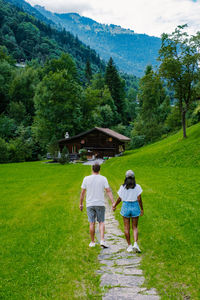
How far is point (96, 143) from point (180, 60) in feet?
103

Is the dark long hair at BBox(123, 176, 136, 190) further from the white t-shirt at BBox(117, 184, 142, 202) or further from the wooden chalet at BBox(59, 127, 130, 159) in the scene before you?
the wooden chalet at BBox(59, 127, 130, 159)

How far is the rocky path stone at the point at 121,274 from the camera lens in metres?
5.66

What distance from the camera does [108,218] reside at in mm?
12500

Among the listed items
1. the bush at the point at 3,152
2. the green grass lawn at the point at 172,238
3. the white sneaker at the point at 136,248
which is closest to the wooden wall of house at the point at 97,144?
the bush at the point at 3,152

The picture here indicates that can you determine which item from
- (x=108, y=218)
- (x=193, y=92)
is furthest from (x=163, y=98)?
(x=108, y=218)

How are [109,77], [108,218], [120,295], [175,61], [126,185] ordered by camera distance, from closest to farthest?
[120,295] → [126,185] → [108,218] → [175,61] → [109,77]

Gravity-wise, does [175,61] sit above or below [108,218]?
above

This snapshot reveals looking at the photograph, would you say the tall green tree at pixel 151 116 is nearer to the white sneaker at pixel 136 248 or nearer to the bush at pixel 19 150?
the bush at pixel 19 150

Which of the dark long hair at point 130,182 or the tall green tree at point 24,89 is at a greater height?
the tall green tree at point 24,89

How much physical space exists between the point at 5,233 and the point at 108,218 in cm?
472

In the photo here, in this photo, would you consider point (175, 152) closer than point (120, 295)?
No

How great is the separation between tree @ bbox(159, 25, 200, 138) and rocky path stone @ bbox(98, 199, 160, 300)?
3270 cm

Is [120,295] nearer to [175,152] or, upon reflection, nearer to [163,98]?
[175,152]

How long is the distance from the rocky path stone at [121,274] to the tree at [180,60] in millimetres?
32697
